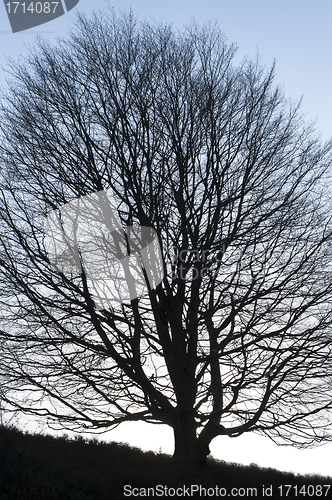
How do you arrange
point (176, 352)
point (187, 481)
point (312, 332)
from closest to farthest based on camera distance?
point (187, 481) → point (312, 332) → point (176, 352)

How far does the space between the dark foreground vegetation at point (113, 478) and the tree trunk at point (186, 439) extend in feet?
0.64

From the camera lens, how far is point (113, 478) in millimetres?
6562

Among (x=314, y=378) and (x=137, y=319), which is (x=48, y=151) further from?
(x=314, y=378)

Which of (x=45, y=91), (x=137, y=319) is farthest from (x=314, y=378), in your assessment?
(x=45, y=91)

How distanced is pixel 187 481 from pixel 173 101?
643 centimetres

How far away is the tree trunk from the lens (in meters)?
7.15

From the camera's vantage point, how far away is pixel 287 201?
787cm

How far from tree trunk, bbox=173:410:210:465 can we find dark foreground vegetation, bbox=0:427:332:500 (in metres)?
0.19

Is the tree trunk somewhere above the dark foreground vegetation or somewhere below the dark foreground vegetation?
above

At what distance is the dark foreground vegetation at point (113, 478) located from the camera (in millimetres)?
5820

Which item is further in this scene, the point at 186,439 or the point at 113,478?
the point at 186,439

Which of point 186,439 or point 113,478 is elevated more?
point 186,439

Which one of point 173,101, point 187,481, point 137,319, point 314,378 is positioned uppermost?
point 173,101

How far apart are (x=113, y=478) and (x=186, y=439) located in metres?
1.40
